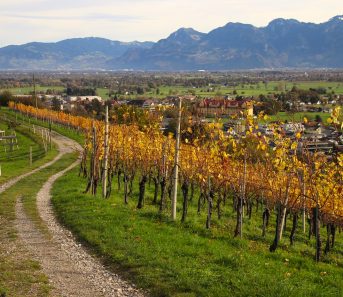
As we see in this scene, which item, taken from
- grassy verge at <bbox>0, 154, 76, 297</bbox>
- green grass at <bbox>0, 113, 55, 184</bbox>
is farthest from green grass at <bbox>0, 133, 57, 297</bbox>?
green grass at <bbox>0, 113, 55, 184</bbox>

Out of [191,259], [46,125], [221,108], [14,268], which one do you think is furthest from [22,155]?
[191,259]

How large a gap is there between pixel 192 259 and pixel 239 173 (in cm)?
845

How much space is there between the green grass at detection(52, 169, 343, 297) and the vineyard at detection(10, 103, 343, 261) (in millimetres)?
1660

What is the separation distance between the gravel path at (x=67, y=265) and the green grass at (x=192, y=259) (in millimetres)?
469

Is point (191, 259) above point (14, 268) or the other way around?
above

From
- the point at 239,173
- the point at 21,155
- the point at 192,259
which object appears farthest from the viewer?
the point at 21,155

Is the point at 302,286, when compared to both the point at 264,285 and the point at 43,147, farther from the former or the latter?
the point at 43,147

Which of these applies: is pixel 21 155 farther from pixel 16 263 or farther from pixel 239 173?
pixel 16 263

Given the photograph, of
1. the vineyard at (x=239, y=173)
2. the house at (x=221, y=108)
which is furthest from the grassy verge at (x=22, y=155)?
the house at (x=221, y=108)

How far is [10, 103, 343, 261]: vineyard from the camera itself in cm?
1934

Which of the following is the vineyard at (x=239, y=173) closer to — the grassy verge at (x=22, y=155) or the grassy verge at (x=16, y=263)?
the grassy verge at (x=16, y=263)

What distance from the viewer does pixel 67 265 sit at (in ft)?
51.4

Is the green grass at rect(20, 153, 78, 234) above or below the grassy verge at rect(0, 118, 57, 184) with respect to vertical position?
above

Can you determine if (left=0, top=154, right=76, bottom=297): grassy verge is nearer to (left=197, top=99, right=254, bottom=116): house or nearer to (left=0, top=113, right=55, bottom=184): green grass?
(left=197, top=99, right=254, bottom=116): house
